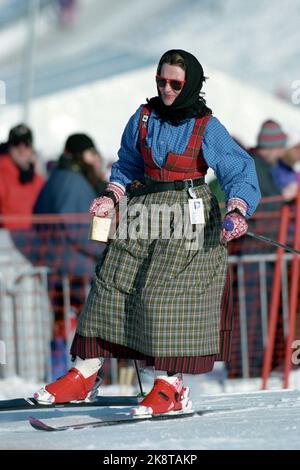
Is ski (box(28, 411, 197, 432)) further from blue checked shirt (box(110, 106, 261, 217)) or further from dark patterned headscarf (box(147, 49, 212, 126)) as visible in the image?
dark patterned headscarf (box(147, 49, 212, 126))

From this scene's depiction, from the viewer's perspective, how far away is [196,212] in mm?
5926

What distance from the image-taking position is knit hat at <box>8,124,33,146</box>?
33.4ft

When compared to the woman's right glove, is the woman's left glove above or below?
below

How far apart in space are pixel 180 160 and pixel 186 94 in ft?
0.88

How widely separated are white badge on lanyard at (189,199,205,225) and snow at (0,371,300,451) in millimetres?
806

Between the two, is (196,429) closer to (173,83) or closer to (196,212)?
→ (196,212)

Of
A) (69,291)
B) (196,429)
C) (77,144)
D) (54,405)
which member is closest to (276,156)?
(77,144)

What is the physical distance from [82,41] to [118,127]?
29.8 metres

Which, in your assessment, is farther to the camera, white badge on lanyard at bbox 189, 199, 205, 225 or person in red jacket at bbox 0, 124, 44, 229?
person in red jacket at bbox 0, 124, 44, 229

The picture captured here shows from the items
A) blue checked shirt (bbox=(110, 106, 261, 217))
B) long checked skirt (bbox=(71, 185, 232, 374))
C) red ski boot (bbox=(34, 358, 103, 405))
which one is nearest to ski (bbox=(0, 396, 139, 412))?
red ski boot (bbox=(34, 358, 103, 405))

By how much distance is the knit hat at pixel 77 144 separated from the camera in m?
9.96

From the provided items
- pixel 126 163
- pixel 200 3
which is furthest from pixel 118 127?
pixel 200 3

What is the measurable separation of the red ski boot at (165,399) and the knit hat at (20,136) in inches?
175
